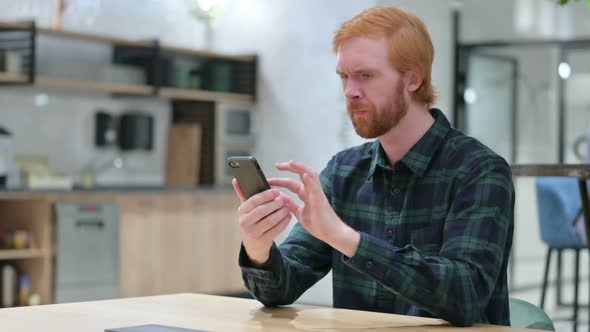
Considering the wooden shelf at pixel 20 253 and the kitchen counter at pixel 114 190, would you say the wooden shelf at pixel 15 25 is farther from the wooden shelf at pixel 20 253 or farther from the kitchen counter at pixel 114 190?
the wooden shelf at pixel 20 253

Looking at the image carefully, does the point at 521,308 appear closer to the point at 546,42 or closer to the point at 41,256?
the point at 41,256

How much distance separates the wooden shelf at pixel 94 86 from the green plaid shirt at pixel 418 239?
17.8 feet

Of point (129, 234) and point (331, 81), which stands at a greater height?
point (331, 81)

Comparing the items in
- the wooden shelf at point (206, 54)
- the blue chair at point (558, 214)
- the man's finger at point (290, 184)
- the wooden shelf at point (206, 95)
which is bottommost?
the blue chair at point (558, 214)

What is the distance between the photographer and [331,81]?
8.16 m

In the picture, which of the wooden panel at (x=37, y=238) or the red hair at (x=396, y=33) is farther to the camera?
the wooden panel at (x=37, y=238)

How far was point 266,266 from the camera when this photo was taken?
76.3 inches

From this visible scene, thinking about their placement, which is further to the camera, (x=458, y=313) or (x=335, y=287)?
(x=335, y=287)

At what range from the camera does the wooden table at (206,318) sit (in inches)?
62.5

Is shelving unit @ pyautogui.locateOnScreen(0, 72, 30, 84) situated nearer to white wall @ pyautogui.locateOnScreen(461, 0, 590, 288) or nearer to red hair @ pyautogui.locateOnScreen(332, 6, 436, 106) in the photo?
white wall @ pyautogui.locateOnScreen(461, 0, 590, 288)

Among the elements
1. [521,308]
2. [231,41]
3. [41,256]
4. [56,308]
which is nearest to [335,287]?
[521,308]

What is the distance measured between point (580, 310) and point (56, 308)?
605cm

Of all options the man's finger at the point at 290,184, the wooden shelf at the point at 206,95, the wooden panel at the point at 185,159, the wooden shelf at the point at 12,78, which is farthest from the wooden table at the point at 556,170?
the wooden panel at the point at 185,159

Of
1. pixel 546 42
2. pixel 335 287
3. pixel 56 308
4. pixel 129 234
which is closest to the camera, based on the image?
pixel 56 308
